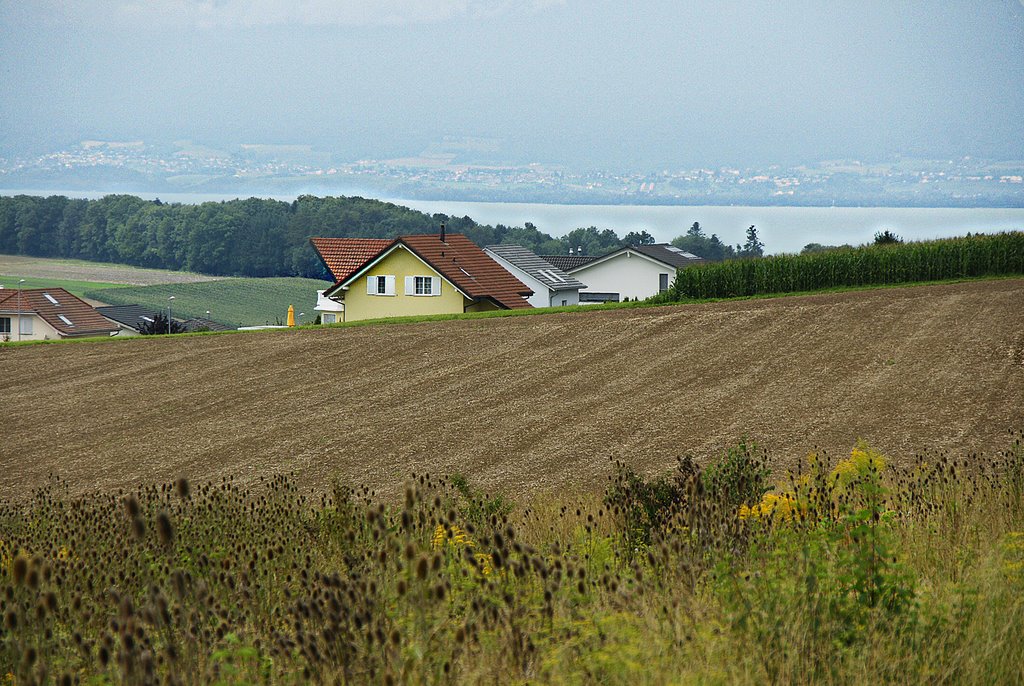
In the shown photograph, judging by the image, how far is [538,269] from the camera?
68.1 meters

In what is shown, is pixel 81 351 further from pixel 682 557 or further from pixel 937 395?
pixel 682 557

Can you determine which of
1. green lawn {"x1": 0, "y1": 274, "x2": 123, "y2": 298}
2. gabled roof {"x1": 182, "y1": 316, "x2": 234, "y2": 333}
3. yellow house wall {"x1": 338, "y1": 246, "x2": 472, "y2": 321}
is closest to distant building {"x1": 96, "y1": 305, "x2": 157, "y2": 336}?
gabled roof {"x1": 182, "y1": 316, "x2": 234, "y2": 333}

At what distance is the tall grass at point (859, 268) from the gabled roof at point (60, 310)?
175ft

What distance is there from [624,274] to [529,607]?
220 feet

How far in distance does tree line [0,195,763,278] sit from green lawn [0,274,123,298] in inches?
863

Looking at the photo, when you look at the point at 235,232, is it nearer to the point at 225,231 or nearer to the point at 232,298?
the point at 225,231

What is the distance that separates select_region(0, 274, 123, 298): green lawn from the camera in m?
114

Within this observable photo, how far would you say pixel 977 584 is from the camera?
5387 mm

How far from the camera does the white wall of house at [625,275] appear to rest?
70438 millimetres

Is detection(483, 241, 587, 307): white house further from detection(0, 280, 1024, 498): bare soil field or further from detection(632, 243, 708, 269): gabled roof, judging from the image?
detection(0, 280, 1024, 498): bare soil field

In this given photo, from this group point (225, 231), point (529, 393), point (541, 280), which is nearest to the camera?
point (529, 393)

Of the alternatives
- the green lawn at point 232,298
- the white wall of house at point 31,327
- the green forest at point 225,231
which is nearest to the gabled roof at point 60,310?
the white wall of house at point 31,327

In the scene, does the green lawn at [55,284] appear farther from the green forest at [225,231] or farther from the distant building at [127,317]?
the distant building at [127,317]

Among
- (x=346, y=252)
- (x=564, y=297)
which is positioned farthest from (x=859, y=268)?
(x=564, y=297)
